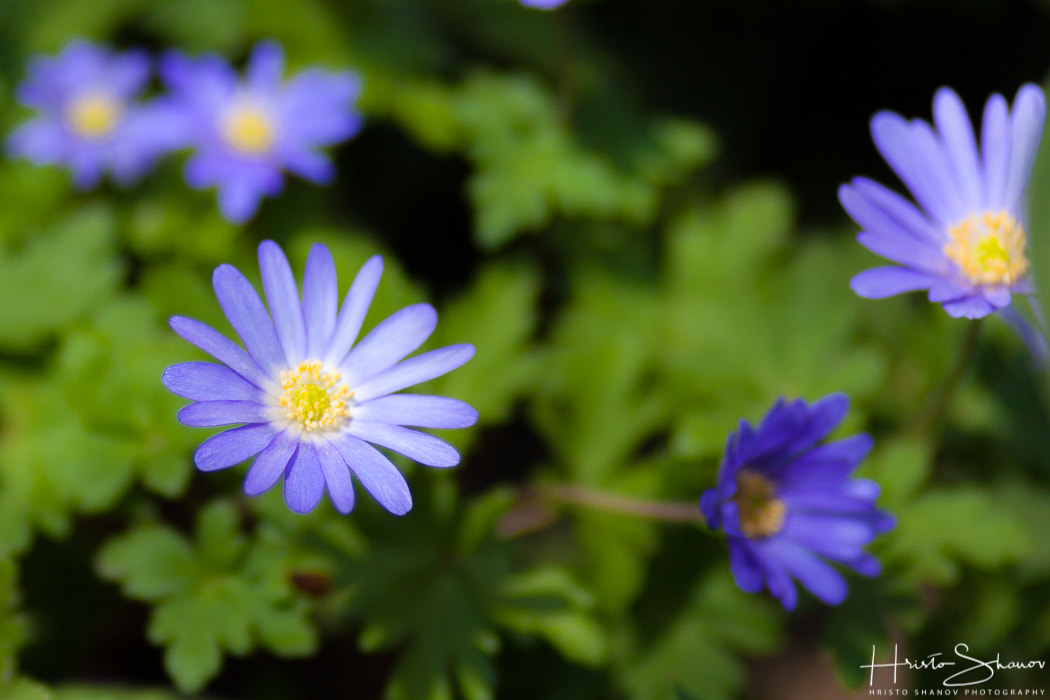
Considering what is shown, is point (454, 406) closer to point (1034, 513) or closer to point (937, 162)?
point (937, 162)

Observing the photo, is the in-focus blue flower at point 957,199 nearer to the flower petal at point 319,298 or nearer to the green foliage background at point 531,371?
the green foliage background at point 531,371

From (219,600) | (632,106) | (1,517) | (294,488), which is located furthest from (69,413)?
(632,106)

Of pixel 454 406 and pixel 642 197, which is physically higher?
pixel 642 197

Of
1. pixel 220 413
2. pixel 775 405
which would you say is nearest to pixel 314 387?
pixel 220 413

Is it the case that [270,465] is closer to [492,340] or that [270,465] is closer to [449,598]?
[449,598]

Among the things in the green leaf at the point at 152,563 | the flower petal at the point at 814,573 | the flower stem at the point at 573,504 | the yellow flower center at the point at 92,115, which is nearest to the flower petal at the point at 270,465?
the green leaf at the point at 152,563

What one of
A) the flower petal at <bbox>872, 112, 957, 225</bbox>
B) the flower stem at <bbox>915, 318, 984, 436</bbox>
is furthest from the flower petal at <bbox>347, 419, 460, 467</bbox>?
the flower stem at <bbox>915, 318, 984, 436</bbox>
